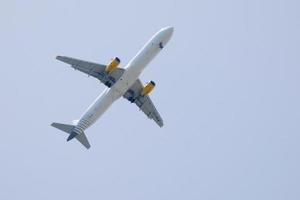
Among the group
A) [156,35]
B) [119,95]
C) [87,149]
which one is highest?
[156,35]

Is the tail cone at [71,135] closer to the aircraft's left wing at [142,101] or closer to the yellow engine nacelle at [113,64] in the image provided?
the aircraft's left wing at [142,101]

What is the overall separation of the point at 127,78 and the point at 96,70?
544cm

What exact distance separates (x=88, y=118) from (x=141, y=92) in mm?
9656

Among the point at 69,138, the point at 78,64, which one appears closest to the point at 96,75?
the point at 78,64

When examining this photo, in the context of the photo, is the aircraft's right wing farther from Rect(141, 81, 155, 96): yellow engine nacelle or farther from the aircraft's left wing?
Rect(141, 81, 155, 96): yellow engine nacelle

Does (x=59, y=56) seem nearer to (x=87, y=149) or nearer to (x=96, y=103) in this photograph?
(x=96, y=103)

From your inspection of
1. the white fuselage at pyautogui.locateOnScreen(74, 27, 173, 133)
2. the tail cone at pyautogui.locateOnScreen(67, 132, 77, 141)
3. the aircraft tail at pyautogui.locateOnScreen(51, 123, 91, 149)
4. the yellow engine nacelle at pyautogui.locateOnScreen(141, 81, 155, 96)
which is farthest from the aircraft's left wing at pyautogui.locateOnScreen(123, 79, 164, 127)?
the tail cone at pyautogui.locateOnScreen(67, 132, 77, 141)

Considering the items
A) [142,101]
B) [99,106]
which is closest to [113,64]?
[99,106]

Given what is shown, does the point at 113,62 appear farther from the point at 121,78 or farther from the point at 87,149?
A: the point at 87,149

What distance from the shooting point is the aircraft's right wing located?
10225 cm

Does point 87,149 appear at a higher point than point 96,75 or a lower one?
lower

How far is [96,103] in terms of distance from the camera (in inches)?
4038

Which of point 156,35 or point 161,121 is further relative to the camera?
point 161,121

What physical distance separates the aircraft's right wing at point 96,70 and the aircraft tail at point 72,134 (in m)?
8.23
